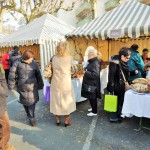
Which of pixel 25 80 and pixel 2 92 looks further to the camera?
pixel 25 80

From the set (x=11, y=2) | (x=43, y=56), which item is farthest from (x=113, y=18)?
(x=11, y=2)

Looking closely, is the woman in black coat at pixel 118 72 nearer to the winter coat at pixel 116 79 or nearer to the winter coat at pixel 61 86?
the winter coat at pixel 116 79

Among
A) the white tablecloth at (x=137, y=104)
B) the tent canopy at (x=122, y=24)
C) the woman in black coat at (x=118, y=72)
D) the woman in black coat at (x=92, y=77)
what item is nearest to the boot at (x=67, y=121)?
the woman in black coat at (x=92, y=77)

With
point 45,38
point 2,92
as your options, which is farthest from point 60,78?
point 45,38

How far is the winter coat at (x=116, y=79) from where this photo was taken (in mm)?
4374

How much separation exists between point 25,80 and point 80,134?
1632mm

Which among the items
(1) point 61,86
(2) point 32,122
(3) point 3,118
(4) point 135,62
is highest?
(4) point 135,62

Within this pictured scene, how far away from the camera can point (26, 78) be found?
4.36m

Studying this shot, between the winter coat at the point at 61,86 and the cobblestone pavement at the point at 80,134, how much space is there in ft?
1.64

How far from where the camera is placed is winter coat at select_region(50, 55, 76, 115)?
4254 mm

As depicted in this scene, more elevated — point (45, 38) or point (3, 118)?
point (45, 38)

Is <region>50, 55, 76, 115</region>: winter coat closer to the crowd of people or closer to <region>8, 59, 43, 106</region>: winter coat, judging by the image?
the crowd of people

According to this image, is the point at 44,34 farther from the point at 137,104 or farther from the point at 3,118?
the point at 3,118

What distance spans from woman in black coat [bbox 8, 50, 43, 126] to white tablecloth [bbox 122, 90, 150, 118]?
1972 mm
